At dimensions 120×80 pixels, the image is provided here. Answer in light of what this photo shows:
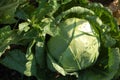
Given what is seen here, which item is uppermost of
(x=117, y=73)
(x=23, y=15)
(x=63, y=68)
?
(x=23, y=15)

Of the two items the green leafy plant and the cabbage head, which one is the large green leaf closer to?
the green leafy plant

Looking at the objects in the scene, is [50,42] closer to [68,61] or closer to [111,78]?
[68,61]

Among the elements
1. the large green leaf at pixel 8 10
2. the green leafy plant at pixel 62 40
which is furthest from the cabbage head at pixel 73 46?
the large green leaf at pixel 8 10

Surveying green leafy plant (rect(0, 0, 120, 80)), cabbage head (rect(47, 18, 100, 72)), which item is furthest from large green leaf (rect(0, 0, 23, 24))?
cabbage head (rect(47, 18, 100, 72))

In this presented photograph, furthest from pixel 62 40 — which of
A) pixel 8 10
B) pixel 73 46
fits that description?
pixel 8 10

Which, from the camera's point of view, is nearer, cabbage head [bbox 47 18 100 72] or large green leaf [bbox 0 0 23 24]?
cabbage head [bbox 47 18 100 72]

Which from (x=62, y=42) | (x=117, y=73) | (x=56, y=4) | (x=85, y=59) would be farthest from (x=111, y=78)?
(x=56, y=4)

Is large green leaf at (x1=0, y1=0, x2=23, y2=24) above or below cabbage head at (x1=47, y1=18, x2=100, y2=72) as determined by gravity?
above

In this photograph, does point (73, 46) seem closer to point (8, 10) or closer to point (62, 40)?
point (62, 40)
